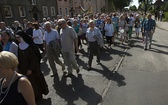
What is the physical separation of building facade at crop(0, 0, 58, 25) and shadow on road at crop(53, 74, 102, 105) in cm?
1932

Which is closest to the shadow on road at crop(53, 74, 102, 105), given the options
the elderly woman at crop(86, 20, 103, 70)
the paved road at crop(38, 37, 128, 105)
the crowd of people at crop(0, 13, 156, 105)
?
the paved road at crop(38, 37, 128, 105)

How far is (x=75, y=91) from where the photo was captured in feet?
17.6

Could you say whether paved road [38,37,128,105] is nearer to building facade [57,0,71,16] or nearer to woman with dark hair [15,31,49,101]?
woman with dark hair [15,31,49,101]

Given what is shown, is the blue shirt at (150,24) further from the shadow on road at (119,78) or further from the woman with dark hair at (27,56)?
the woman with dark hair at (27,56)

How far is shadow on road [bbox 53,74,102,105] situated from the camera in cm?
483

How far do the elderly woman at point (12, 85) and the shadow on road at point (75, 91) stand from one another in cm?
264

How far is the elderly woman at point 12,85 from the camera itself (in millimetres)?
2101

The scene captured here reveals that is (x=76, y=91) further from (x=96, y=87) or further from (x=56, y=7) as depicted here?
(x=56, y=7)

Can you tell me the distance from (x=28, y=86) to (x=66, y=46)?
→ 4.05m

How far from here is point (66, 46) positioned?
617 centimetres

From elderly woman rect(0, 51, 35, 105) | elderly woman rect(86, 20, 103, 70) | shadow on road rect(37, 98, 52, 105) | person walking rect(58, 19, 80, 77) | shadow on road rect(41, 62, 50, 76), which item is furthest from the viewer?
shadow on road rect(41, 62, 50, 76)

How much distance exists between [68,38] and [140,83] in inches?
112

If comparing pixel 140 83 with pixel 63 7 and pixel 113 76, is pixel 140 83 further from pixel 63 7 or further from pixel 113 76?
pixel 63 7

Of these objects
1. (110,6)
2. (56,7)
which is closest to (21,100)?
(56,7)
